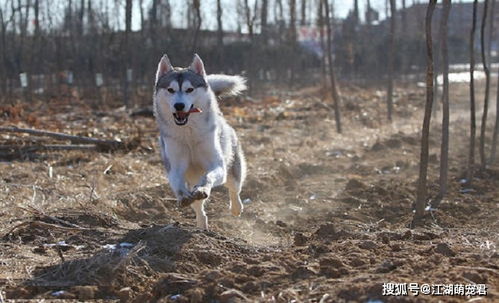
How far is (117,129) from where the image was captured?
52.1 feet

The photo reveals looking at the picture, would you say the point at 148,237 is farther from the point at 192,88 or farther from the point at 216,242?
the point at 192,88

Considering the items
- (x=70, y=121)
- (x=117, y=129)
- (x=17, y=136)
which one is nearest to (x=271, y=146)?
(x=117, y=129)

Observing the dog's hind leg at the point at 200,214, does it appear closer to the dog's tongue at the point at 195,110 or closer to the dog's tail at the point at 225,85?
the dog's tongue at the point at 195,110

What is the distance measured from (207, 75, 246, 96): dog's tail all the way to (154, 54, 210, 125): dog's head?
924 mm

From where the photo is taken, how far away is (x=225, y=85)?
8.35m

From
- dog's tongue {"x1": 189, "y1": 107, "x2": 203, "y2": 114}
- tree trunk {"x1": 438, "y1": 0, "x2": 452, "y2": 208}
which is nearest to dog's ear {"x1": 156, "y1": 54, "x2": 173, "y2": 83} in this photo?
dog's tongue {"x1": 189, "y1": 107, "x2": 203, "y2": 114}

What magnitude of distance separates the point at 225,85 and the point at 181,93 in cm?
158

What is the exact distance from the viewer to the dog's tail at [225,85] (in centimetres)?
830

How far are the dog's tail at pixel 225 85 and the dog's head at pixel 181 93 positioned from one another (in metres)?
0.92

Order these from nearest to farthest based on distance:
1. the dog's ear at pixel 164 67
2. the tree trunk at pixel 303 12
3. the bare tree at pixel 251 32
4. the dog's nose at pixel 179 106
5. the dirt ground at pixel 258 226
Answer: the dirt ground at pixel 258 226, the dog's nose at pixel 179 106, the dog's ear at pixel 164 67, the bare tree at pixel 251 32, the tree trunk at pixel 303 12

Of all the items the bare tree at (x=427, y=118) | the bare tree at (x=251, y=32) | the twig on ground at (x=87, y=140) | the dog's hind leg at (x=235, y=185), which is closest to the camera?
the bare tree at (x=427, y=118)

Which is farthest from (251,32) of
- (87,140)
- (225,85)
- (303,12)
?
(225,85)

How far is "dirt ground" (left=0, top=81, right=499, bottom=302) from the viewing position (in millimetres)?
4570

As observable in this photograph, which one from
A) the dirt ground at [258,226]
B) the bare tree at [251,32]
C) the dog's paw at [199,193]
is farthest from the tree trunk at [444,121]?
the bare tree at [251,32]
